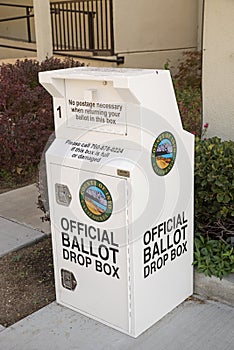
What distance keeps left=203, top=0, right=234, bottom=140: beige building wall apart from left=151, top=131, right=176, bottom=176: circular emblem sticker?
114 cm

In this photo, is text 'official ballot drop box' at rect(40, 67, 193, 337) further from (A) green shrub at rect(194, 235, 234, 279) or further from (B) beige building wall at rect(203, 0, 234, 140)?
(B) beige building wall at rect(203, 0, 234, 140)

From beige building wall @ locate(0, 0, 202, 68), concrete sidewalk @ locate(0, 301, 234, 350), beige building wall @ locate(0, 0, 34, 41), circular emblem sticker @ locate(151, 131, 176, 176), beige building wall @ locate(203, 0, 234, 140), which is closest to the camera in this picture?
circular emblem sticker @ locate(151, 131, 176, 176)

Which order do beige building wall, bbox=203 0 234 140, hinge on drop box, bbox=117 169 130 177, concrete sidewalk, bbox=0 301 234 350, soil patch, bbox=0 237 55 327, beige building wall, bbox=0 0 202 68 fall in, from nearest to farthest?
hinge on drop box, bbox=117 169 130 177, concrete sidewalk, bbox=0 301 234 350, soil patch, bbox=0 237 55 327, beige building wall, bbox=203 0 234 140, beige building wall, bbox=0 0 202 68

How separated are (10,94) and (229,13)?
303cm

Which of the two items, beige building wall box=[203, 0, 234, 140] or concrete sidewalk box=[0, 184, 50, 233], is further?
concrete sidewalk box=[0, 184, 50, 233]

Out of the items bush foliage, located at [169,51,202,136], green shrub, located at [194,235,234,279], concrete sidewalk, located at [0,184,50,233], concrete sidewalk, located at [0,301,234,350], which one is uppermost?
bush foliage, located at [169,51,202,136]

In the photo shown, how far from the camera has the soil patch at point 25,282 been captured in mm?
3303

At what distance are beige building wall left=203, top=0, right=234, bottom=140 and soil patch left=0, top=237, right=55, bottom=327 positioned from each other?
168 centimetres

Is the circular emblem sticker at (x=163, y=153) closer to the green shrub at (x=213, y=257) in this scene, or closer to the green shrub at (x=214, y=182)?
the green shrub at (x=214, y=182)

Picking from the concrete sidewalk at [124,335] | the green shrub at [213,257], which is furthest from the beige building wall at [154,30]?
the concrete sidewalk at [124,335]

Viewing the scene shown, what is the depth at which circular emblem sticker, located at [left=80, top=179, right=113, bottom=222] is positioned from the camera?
2742 millimetres

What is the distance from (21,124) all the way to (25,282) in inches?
98.8

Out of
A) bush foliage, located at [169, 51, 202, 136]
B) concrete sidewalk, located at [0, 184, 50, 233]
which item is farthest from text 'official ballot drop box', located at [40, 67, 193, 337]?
Answer: bush foliage, located at [169, 51, 202, 136]

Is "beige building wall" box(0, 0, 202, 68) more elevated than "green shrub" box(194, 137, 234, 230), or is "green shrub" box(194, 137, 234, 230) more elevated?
"beige building wall" box(0, 0, 202, 68)
